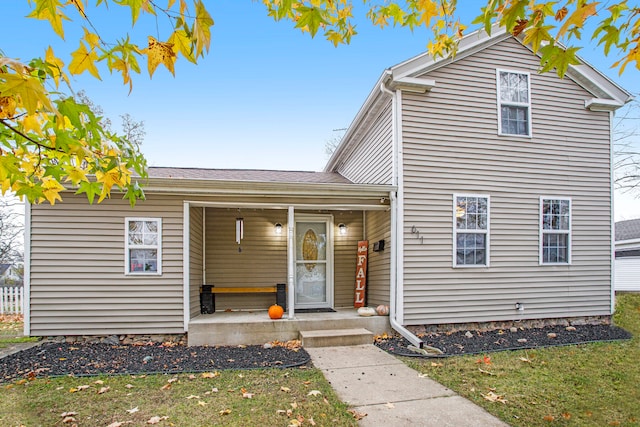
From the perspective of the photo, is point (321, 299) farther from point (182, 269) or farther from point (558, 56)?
point (558, 56)

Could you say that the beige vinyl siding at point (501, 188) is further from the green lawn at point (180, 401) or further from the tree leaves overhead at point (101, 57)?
the tree leaves overhead at point (101, 57)

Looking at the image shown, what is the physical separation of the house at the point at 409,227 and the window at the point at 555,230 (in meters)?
0.03

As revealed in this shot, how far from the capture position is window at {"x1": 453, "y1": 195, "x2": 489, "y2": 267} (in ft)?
23.9

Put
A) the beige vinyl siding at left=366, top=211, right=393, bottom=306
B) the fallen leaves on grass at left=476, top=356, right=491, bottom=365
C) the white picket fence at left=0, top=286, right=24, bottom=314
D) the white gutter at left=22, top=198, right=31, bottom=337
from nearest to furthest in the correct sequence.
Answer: the fallen leaves on grass at left=476, top=356, right=491, bottom=365
the white gutter at left=22, top=198, right=31, bottom=337
the beige vinyl siding at left=366, top=211, right=393, bottom=306
the white picket fence at left=0, top=286, right=24, bottom=314

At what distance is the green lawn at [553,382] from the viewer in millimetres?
3570

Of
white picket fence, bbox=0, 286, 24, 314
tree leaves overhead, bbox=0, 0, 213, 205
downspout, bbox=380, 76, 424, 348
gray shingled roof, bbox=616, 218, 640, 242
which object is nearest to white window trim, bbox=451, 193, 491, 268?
downspout, bbox=380, 76, 424, 348

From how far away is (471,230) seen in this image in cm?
732

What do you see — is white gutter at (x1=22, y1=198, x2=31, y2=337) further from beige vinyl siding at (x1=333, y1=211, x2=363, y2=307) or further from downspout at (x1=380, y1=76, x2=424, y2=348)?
downspout at (x1=380, y1=76, x2=424, y2=348)

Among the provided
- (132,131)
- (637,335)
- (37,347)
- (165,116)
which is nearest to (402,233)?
(637,335)

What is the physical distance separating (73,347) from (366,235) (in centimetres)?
583

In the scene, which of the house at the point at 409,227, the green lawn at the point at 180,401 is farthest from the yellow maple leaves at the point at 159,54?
the house at the point at 409,227

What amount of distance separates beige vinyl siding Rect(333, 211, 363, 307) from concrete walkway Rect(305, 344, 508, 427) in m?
2.97

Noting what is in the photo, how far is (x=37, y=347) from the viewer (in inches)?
236

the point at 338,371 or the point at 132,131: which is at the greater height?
the point at 132,131
